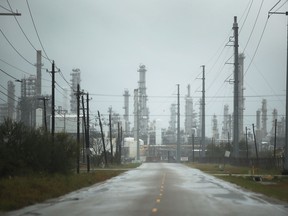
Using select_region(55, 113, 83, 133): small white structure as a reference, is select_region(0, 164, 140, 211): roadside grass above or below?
below

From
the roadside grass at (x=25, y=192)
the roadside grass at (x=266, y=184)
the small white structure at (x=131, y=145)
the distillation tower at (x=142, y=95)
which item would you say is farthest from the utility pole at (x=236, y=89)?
the small white structure at (x=131, y=145)

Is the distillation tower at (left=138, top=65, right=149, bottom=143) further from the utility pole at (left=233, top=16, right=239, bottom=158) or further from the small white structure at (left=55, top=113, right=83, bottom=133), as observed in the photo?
the utility pole at (left=233, top=16, right=239, bottom=158)

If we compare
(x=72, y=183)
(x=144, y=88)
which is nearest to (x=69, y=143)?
(x=72, y=183)

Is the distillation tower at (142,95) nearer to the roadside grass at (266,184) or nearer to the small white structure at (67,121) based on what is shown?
the small white structure at (67,121)

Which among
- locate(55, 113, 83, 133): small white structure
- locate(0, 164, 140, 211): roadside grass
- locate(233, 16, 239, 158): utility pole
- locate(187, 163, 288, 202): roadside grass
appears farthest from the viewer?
locate(55, 113, 83, 133): small white structure

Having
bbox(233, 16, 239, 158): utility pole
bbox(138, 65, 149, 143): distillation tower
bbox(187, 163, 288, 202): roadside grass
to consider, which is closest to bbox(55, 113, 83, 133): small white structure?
bbox(138, 65, 149, 143): distillation tower

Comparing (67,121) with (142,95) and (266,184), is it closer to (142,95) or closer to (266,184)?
(142,95)

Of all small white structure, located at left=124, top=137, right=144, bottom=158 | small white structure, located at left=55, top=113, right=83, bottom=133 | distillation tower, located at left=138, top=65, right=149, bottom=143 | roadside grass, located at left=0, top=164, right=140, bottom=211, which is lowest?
small white structure, located at left=124, top=137, right=144, bottom=158

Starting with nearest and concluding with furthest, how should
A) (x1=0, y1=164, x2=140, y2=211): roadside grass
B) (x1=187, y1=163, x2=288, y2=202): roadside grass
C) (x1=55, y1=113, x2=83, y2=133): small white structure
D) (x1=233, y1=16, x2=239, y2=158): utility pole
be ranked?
(x1=0, y1=164, x2=140, y2=211): roadside grass, (x1=187, y1=163, x2=288, y2=202): roadside grass, (x1=233, y1=16, x2=239, y2=158): utility pole, (x1=55, y1=113, x2=83, y2=133): small white structure

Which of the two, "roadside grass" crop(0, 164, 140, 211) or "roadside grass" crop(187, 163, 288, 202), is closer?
"roadside grass" crop(0, 164, 140, 211)

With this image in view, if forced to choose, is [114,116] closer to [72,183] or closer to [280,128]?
[280,128]

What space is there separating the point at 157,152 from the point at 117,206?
14818 centimetres

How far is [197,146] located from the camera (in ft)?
572

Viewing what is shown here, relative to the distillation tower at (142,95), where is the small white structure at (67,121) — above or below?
below
